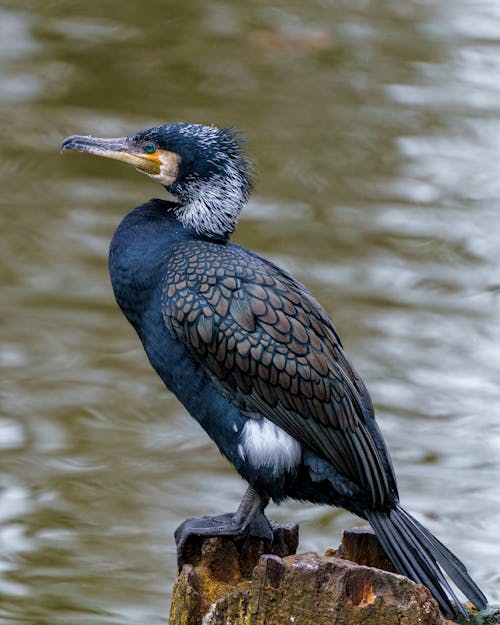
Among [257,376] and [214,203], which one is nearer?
[257,376]

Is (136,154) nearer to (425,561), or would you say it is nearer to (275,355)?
(275,355)

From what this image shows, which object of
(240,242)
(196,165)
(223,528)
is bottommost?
(223,528)

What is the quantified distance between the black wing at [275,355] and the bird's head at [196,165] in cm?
29

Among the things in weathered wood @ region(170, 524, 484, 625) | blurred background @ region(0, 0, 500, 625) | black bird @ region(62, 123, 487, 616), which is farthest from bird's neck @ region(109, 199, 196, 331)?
blurred background @ region(0, 0, 500, 625)

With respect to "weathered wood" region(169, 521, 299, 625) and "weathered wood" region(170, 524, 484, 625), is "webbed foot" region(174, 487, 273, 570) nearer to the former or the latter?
"weathered wood" region(169, 521, 299, 625)

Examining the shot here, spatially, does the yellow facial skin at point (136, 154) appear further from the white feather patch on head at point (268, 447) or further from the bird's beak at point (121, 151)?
the white feather patch on head at point (268, 447)

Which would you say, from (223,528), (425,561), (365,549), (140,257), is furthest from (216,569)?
(140,257)

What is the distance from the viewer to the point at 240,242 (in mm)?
9445

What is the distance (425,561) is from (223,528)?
2.15 ft

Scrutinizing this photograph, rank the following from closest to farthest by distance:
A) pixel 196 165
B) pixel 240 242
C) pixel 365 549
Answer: pixel 365 549, pixel 196 165, pixel 240 242

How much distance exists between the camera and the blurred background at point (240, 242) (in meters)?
7.31

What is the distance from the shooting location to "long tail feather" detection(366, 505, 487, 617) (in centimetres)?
474

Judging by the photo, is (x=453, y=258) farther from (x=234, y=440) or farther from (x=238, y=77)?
(x=234, y=440)

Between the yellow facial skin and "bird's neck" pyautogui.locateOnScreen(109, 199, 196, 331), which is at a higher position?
the yellow facial skin
